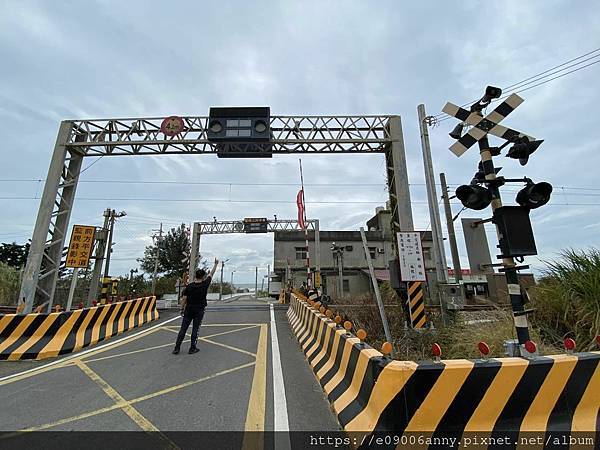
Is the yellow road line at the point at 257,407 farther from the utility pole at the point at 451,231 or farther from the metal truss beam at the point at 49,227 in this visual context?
the utility pole at the point at 451,231

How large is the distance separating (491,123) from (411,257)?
3.74 metres

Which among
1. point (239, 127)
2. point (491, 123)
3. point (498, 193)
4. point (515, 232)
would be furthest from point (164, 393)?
point (239, 127)

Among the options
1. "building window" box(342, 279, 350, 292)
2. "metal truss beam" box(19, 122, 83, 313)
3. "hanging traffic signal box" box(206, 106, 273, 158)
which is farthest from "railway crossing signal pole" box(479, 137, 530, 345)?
"building window" box(342, 279, 350, 292)

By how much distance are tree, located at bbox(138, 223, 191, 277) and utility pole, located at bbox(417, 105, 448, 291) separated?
3286cm

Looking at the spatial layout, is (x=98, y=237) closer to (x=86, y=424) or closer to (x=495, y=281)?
(x=86, y=424)

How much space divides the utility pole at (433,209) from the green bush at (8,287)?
21.7 metres

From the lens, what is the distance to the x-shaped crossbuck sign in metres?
3.60

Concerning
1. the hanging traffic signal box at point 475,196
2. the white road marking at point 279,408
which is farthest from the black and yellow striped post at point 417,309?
the hanging traffic signal box at point 475,196

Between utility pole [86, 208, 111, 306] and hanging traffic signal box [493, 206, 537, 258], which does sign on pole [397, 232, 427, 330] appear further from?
utility pole [86, 208, 111, 306]

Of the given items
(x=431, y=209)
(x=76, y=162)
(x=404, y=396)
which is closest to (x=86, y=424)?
(x=404, y=396)

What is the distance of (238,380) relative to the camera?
4.20 m

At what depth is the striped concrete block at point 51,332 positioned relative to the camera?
5.72 m

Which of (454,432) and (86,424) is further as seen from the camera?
(86,424)

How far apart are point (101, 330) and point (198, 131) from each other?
303 inches
